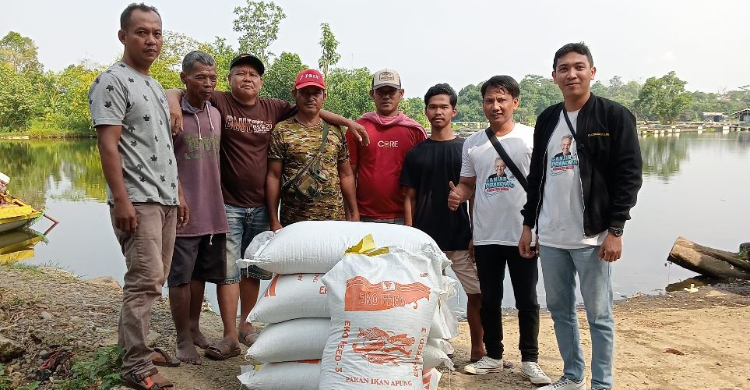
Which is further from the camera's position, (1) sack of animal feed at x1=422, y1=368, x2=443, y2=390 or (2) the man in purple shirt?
(2) the man in purple shirt

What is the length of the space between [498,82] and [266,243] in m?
1.58

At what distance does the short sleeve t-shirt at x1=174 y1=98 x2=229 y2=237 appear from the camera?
A: 3.10 metres

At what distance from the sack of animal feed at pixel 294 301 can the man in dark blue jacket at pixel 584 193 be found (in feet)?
3.82

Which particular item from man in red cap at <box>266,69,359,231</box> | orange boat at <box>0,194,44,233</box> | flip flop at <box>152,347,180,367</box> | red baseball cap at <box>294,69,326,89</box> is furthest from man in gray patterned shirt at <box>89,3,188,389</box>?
orange boat at <box>0,194,44,233</box>

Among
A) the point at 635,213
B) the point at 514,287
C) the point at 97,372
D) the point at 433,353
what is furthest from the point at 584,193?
the point at 635,213

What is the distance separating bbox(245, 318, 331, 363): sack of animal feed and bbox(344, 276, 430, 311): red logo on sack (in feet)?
1.09

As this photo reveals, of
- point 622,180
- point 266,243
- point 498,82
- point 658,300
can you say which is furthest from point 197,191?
point 658,300

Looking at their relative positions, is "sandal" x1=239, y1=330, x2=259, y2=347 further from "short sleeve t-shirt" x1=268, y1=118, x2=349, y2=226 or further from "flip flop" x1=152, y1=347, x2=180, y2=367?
"short sleeve t-shirt" x1=268, y1=118, x2=349, y2=226

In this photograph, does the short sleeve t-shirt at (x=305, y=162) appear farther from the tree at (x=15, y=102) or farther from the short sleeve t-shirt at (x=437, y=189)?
the tree at (x=15, y=102)

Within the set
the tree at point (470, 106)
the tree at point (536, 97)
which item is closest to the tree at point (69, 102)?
the tree at point (470, 106)

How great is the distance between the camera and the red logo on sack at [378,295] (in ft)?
7.95

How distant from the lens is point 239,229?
3.42m

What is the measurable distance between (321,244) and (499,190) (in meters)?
1.10

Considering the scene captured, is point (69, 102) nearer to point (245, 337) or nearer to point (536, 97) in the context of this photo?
point (245, 337)
